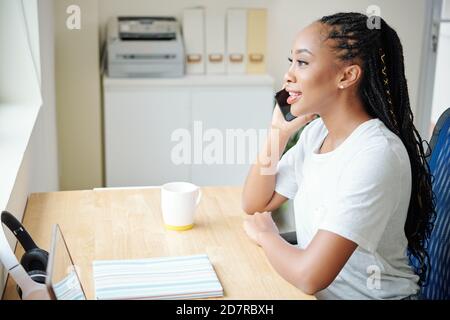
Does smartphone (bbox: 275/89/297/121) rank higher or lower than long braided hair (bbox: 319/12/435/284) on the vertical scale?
lower

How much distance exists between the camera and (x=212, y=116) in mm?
3414

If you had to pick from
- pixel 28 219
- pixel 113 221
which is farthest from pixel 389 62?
pixel 28 219

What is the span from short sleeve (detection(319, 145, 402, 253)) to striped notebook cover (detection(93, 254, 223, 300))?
233 mm

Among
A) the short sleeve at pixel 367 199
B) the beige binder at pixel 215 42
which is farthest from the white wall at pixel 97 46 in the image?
the short sleeve at pixel 367 199

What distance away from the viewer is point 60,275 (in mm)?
881

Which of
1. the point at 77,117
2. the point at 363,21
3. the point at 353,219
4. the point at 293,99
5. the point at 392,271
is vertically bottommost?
the point at 77,117

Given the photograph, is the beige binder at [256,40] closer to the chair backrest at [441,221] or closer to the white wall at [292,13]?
the white wall at [292,13]

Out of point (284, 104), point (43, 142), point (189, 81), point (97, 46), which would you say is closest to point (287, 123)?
point (284, 104)

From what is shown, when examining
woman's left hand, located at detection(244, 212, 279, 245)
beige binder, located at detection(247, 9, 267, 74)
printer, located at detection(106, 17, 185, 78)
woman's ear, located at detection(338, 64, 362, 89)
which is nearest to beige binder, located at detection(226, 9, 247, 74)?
beige binder, located at detection(247, 9, 267, 74)

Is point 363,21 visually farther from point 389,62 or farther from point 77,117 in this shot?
point 77,117

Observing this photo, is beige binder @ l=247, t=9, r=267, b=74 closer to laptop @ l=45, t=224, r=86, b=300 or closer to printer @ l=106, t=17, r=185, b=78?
printer @ l=106, t=17, r=185, b=78

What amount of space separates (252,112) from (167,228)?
1997mm

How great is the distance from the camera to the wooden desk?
1.23 meters

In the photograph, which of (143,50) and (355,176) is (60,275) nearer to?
(355,176)
